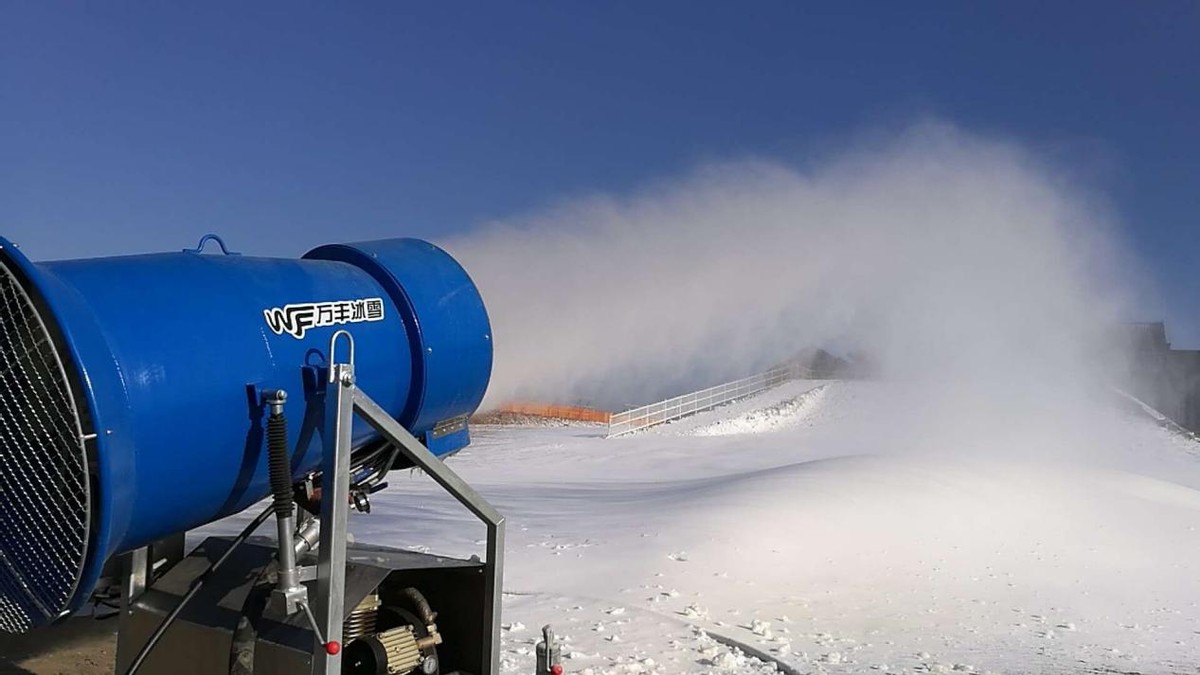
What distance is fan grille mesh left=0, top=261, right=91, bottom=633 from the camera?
2783 mm

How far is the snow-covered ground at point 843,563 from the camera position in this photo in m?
7.01

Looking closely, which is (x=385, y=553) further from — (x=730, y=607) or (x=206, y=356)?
(x=730, y=607)

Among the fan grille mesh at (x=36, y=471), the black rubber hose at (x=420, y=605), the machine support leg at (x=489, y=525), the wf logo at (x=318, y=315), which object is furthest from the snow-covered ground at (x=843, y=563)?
the fan grille mesh at (x=36, y=471)

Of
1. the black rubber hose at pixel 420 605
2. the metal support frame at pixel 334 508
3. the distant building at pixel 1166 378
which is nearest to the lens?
the metal support frame at pixel 334 508

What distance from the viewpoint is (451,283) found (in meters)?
4.55

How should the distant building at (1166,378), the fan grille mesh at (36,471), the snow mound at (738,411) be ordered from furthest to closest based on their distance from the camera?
the distant building at (1166,378) < the snow mound at (738,411) < the fan grille mesh at (36,471)

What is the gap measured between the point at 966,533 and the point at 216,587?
943 cm

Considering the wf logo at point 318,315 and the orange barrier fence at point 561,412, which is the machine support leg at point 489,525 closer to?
the wf logo at point 318,315

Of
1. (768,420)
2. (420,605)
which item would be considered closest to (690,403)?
(768,420)

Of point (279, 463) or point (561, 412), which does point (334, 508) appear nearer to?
point (279, 463)

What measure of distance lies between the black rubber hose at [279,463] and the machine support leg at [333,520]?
0.48 feet

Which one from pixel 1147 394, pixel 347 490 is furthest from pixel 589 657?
pixel 1147 394

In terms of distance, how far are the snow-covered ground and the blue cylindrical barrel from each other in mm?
3066

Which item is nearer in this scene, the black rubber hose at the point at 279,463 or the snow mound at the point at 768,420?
the black rubber hose at the point at 279,463
